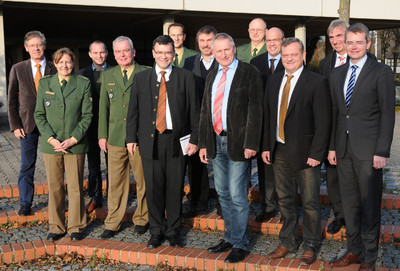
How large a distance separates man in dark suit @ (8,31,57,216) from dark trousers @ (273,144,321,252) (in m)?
2.94

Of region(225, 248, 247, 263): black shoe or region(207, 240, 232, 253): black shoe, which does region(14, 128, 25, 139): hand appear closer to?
region(207, 240, 232, 253): black shoe

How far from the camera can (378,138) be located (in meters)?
3.81

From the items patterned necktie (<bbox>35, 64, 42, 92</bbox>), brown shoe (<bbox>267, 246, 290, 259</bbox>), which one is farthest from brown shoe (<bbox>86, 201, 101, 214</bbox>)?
brown shoe (<bbox>267, 246, 290, 259</bbox>)

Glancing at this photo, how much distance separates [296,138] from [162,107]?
1.38m

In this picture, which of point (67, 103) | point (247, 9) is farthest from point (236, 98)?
point (247, 9)

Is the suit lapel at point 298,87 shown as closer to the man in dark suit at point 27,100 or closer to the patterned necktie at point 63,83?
the patterned necktie at point 63,83

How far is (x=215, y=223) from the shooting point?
5.36 metres

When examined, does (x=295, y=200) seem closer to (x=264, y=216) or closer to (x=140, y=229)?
(x=264, y=216)

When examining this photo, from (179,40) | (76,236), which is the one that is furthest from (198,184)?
(179,40)

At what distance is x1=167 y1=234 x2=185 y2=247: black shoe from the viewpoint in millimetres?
4812

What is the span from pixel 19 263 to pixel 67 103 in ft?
5.57

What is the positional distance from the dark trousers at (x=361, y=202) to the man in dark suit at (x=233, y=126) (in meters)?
0.84

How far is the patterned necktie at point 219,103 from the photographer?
437 centimetres

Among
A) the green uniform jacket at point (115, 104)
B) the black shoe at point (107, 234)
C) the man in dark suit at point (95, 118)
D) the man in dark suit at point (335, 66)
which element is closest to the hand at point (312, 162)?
the man in dark suit at point (335, 66)
